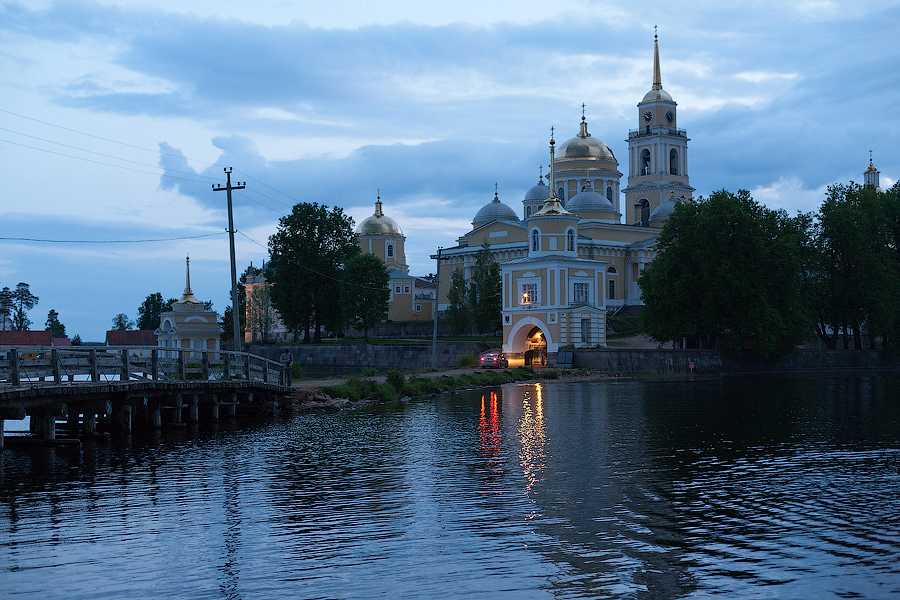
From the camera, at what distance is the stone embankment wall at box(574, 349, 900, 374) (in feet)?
198

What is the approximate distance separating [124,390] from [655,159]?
281 ft

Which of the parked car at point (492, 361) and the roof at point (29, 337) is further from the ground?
the roof at point (29, 337)

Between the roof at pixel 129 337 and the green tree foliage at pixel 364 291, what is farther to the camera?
the roof at pixel 129 337

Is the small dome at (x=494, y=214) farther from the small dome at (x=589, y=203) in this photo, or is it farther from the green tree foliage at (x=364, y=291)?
the green tree foliage at (x=364, y=291)

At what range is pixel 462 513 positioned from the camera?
16.2 metres

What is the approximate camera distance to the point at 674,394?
44.2 meters

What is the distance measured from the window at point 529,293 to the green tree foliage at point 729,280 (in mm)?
7521

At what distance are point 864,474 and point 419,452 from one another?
1029cm

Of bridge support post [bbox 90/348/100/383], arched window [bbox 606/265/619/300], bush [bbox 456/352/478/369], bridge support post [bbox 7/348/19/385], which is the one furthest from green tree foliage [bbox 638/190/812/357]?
bridge support post [bbox 7/348/19/385]

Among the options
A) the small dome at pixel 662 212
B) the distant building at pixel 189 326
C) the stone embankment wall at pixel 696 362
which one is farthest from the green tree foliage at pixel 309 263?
the small dome at pixel 662 212

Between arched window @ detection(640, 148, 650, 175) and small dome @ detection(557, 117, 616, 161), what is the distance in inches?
233

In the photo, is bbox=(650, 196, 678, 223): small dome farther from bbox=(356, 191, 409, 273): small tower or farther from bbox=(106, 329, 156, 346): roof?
bbox=(106, 329, 156, 346): roof

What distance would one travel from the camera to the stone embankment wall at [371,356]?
2778 inches

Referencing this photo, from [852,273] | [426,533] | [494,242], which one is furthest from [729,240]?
[426,533]
